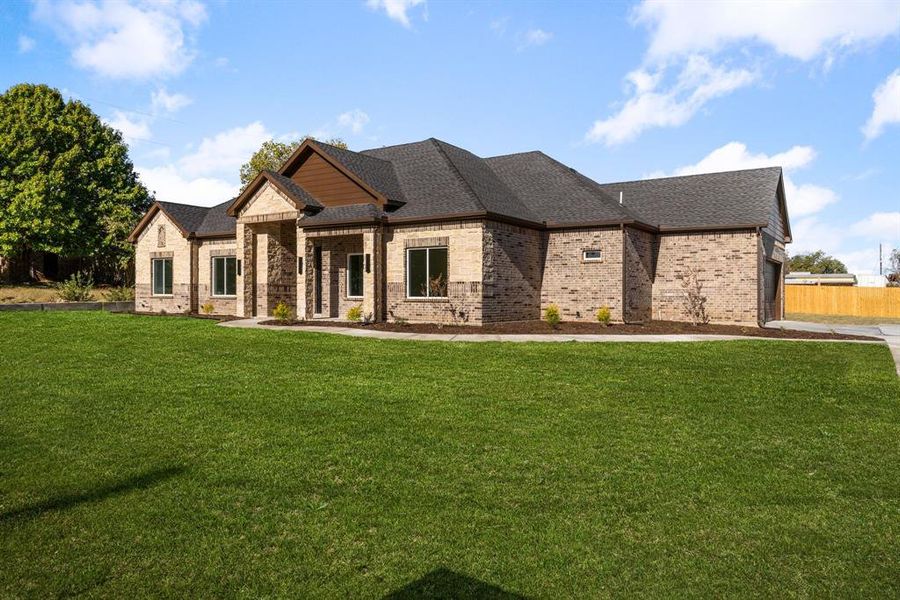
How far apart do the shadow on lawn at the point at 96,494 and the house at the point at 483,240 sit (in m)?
13.5

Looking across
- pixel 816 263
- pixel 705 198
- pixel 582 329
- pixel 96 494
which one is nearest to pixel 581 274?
pixel 582 329

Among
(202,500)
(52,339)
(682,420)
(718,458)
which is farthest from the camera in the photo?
(52,339)

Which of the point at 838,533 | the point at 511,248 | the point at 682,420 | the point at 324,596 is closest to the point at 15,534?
the point at 324,596

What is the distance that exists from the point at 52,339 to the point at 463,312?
11.2m

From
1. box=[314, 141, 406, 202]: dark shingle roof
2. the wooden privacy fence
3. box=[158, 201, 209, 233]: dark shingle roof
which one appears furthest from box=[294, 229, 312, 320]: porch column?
the wooden privacy fence

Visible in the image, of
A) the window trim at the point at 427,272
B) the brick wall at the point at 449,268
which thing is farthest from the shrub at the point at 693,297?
the window trim at the point at 427,272

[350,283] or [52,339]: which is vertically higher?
[350,283]

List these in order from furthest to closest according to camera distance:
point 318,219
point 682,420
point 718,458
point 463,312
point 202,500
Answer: point 318,219, point 463,312, point 682,420, point 718,458, point 202,500

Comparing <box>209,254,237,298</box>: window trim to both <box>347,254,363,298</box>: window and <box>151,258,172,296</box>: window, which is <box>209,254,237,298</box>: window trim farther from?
<box>347,254,363,298</box>: window

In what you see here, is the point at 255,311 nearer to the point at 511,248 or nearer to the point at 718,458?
the point at 511,248

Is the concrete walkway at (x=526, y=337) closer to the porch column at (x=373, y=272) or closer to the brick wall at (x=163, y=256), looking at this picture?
the porch column at (x=373, y=272)

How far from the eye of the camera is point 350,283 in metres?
22.5

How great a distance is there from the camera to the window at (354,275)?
2228 cm

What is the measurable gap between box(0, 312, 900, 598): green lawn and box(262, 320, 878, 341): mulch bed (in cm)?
603
